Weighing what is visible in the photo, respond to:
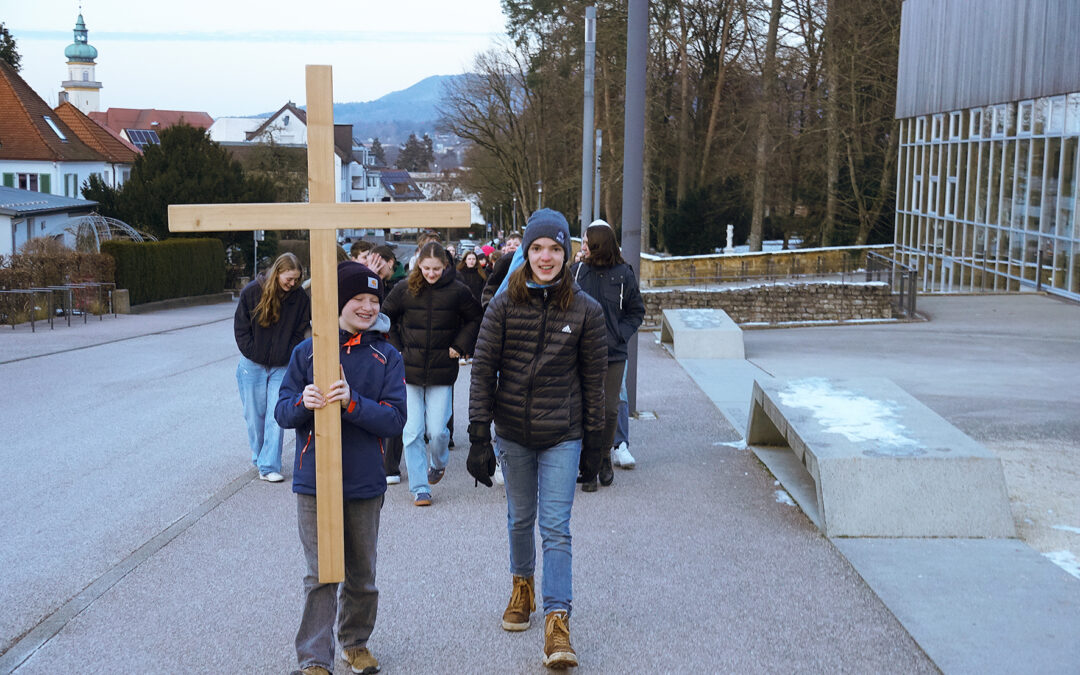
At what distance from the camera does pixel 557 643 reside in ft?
16.1

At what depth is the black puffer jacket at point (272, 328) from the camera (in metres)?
8.58

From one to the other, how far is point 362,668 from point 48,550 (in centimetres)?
286

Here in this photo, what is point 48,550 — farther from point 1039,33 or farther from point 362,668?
point 1039,33

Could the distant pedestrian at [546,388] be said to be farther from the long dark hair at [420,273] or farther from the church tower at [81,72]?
the church tower at [81,72]

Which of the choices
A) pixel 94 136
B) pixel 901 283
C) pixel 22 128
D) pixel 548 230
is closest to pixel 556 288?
pixel 548 230

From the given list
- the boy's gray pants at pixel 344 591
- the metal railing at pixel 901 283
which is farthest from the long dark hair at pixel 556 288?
the metal railing at pixel 901 283

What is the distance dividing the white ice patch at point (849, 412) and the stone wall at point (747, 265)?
28480 millimetres

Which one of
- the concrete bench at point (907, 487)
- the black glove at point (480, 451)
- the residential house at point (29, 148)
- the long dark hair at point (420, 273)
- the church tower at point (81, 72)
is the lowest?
the concrete bench at point (907, 487)

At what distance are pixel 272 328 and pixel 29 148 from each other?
50799 mm

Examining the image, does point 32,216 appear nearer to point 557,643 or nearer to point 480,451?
point 480,451

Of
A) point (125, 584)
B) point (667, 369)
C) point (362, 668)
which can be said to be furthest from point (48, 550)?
point (667, 369)

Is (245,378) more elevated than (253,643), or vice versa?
(245,378)

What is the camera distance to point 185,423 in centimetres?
1152

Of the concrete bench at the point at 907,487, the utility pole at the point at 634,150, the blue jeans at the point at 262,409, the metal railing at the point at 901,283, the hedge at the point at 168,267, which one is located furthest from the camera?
the hedge at the point at 168,267
